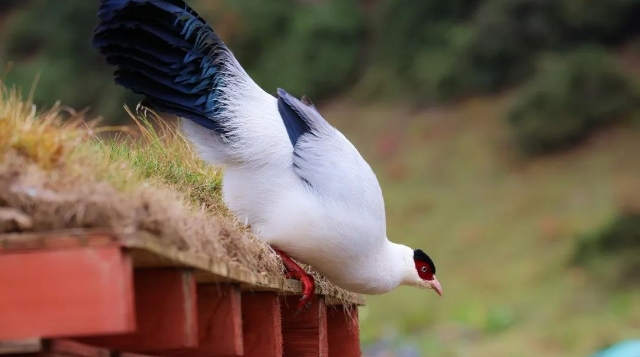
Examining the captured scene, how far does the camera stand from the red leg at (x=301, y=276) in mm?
3006

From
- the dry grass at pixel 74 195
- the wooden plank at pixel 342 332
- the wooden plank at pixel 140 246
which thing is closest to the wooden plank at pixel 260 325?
the dry grass at pixel 74 195

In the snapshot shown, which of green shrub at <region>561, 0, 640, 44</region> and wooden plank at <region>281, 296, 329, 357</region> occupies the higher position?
green shrub at <region>561, 0, 640, 44</region>

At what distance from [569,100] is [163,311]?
39.4 feet

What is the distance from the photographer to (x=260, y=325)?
8.41ft

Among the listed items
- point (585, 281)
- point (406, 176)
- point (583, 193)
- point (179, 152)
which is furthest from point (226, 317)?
point (406, 176)

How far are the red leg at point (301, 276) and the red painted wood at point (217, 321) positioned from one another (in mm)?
802

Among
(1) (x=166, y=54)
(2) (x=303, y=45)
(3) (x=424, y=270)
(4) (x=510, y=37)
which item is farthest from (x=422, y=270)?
(2) (x=303, y=45)

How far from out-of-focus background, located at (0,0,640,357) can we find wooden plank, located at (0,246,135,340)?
7.36m

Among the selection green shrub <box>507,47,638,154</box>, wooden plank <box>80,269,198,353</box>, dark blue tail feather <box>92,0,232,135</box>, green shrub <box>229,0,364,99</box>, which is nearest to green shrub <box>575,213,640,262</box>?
green shrub <box>507,47,638,154</box>

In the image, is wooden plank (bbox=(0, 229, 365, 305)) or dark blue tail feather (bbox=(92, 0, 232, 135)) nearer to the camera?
wooden plank (bbox=(0, 229, 365, 305))

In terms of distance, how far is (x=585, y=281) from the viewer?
10.7 meters

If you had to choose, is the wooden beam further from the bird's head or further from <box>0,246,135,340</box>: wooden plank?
the bird's head

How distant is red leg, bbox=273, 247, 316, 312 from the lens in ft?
9.86

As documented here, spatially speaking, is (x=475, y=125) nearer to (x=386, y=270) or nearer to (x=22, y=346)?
(x=386, y=270)
